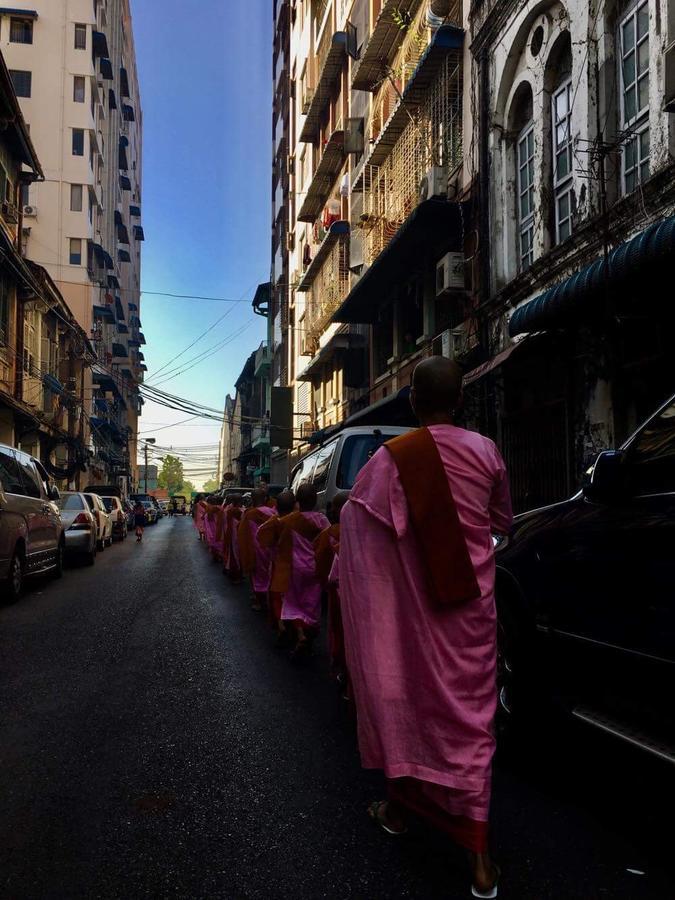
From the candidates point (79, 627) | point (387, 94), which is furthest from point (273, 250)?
point (79, 627)

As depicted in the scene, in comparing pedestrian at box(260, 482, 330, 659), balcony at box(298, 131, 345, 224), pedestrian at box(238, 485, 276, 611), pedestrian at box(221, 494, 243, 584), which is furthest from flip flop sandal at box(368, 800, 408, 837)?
balcony at box(298, 131, 345, 224)

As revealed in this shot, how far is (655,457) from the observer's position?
3.52 meters

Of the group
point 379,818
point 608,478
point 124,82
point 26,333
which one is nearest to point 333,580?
point 379,818

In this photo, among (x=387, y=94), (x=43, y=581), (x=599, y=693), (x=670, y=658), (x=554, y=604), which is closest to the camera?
(x=670, y=658)

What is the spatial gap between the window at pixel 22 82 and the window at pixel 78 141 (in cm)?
317

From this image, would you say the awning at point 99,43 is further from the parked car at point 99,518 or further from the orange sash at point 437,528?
the orange sash at point 437,528

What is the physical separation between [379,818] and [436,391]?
5.53 ft

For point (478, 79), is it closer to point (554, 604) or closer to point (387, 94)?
point (387, 94)

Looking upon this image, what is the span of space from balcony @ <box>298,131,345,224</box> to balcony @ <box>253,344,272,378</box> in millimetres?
21947

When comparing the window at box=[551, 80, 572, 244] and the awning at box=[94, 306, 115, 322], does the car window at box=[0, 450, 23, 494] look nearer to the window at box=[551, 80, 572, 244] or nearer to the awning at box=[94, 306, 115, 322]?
the window at box=[551, 80, 572, 244]

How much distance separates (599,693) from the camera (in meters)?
3.64

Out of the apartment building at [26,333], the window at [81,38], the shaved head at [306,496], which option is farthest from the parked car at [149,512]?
the shaved head at [306,496]

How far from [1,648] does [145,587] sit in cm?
546

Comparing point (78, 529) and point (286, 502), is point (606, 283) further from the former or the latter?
point (78, 529)
